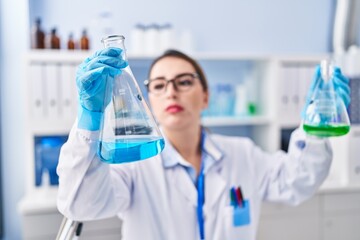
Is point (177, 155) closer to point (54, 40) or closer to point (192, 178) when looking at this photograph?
point (192, 178)


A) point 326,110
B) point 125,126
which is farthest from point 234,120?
point 125,126

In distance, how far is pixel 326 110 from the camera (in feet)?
3.01

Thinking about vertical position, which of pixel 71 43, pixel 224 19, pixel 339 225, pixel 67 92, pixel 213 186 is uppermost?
pixel 224 19

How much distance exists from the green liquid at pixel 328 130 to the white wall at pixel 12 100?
5.17 feet

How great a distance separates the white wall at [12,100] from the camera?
5.88ft

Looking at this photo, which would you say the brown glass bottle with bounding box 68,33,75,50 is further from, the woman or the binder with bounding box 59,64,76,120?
the woman

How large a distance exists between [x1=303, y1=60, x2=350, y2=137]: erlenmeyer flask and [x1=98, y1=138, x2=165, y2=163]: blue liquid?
0.53m

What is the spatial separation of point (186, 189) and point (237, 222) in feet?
0.74

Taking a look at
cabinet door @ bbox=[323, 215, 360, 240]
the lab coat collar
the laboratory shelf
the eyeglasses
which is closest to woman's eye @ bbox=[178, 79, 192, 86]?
the eyeglasses

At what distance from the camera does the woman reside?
101 cm

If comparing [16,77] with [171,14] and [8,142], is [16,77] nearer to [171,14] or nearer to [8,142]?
[8,142]

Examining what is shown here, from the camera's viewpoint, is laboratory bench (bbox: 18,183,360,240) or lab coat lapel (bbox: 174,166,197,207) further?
laboratory bench (bbox: 18,183,360,240)

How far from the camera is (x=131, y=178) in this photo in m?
1.04

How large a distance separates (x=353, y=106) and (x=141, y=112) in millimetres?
1617
